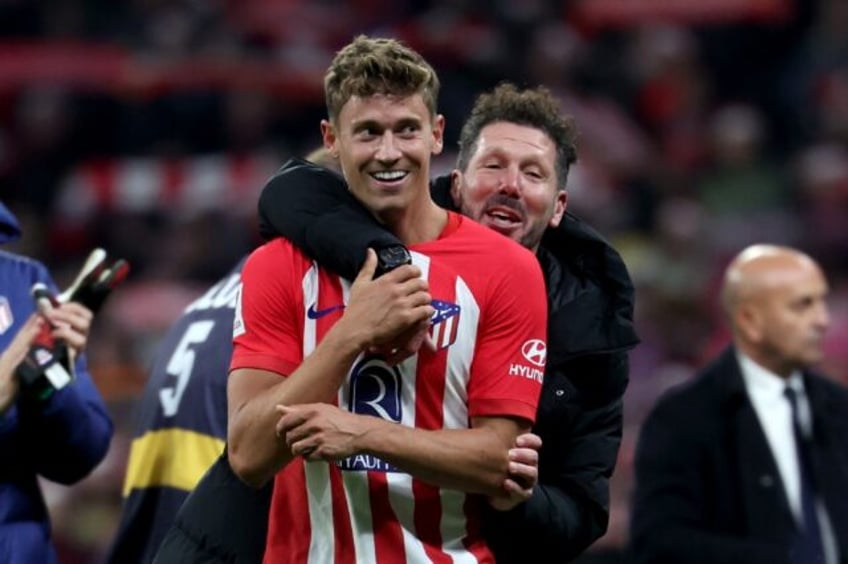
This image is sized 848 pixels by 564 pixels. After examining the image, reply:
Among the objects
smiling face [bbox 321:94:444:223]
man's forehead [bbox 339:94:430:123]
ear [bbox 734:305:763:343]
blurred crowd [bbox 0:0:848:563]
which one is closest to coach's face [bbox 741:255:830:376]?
ear [bbox 734:305:763:343]

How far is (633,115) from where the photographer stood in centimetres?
1098

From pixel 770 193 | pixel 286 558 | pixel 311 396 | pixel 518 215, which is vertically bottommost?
pixel 286 558

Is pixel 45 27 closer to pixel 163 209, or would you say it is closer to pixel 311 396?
pixel 163 209

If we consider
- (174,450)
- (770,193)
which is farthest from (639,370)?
(174,450)

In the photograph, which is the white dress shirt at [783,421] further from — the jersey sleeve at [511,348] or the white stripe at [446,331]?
the white stripe at [446,331]

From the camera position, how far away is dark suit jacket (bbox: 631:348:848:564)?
5.92m

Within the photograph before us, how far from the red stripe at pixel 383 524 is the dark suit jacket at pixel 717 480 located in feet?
7.02

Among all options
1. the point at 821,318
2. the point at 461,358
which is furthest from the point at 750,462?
the point at 461,358

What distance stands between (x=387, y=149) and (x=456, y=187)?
0.72 meters

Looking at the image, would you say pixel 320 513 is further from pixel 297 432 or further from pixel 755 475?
pixel 755 475

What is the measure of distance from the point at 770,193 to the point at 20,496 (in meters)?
6.26

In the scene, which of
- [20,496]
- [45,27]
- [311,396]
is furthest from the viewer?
[45,27]

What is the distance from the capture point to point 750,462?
19.7ft

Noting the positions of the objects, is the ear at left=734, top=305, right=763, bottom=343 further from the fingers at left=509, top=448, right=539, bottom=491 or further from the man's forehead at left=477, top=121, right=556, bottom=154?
the fingers at left=509, top=448, right=539, bottom=491
